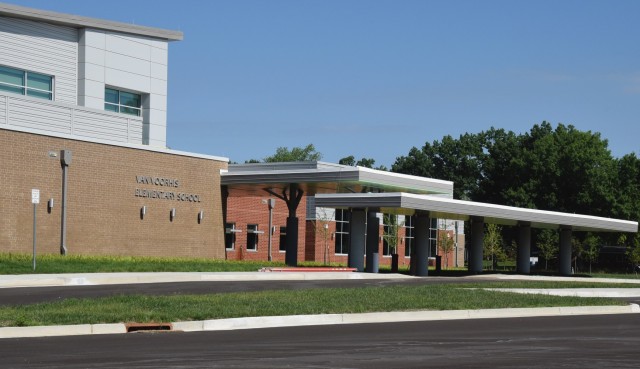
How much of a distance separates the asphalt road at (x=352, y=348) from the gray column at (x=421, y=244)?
28323 mm

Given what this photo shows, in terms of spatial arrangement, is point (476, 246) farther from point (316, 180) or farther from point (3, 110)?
point (3, 110)

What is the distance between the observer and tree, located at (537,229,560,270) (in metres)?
88.9

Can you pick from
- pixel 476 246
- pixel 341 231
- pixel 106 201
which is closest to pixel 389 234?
pixel 341 231

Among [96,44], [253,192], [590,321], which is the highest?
[96,44]

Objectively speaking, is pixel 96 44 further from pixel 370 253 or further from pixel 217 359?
pixel 217 359

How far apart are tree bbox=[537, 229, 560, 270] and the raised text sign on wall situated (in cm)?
4829

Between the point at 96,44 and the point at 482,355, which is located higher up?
the point at 96,44

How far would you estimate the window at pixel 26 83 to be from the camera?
45406 millimetres

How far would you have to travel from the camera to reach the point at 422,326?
1992cm

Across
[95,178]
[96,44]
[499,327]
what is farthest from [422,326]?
[96,44]

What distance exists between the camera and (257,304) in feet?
71.7

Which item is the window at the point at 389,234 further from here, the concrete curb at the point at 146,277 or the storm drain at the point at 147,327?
the storm drain at the point at 147,327

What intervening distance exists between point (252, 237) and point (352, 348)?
50.8m

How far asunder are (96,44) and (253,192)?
1073cm
